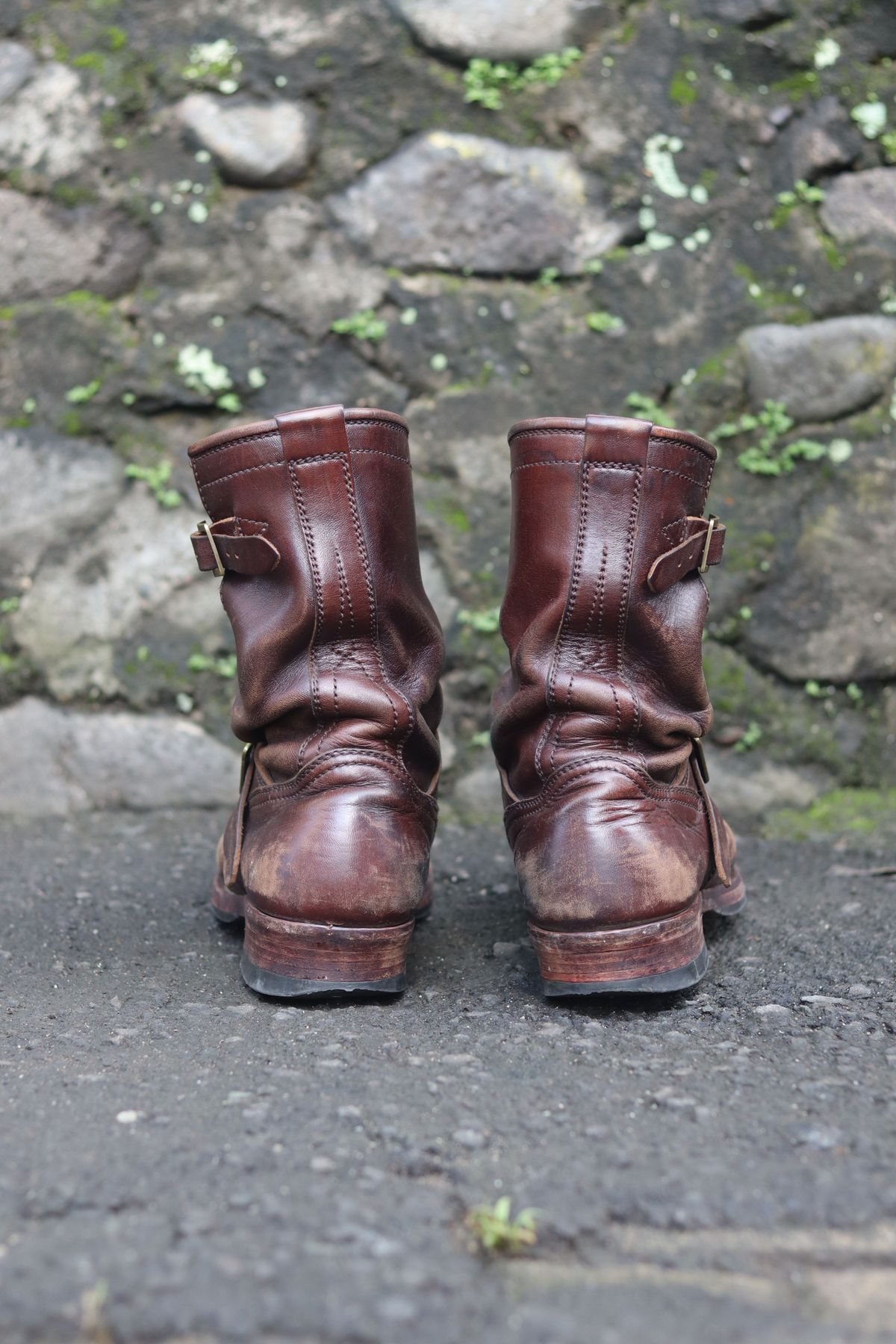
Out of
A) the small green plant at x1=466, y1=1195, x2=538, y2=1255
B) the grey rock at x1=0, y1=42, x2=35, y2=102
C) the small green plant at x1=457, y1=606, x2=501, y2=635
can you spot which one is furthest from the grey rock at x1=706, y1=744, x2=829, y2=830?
the grey rock at x1=0, y1=42, x2=35, y2=102

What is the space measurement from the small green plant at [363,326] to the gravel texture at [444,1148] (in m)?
1.23

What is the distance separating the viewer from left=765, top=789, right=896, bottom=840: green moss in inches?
80.2

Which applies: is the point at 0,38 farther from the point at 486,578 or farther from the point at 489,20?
the point at 486,578

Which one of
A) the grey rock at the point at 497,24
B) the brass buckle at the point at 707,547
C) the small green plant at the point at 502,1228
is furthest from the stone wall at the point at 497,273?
the small green plant at the point at 502,1228

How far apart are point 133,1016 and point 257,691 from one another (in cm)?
43

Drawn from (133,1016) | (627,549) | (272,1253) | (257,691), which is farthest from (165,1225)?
(627,549)

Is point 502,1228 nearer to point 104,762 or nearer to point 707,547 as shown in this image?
point 707,547

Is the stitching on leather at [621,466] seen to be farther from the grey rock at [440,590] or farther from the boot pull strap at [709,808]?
the grey rock at [440,590]

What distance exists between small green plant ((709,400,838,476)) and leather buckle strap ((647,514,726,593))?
761mm

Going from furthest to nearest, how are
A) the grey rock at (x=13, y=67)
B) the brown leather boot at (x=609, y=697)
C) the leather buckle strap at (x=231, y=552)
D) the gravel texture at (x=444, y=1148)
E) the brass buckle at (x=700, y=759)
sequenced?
the grey rock at (x=13, y=67) < the brass buckle at (x=700, y=759) < the leather buckle strap at (x=231, y=552) < the brown leather boot at (x=609, y=697) < the gravel texture at (x=444, y=1148)

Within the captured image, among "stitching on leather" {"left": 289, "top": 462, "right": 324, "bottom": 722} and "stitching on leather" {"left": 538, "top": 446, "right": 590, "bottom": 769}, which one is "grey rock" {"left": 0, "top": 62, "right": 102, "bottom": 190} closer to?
"stitching on leather" {"left": 289, "top": 462, "right": 324, "bottom": 722}

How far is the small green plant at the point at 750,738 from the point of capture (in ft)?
6.98

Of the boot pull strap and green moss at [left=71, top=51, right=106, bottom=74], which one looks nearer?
the boot pull strap

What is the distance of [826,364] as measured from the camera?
2084 mm
